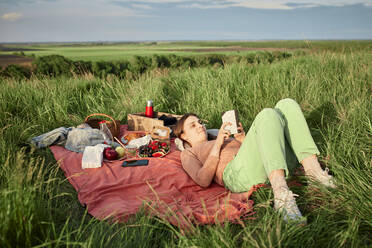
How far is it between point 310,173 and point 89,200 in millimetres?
2068

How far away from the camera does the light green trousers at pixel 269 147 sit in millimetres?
2332

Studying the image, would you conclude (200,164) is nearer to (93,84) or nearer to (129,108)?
(129,108)

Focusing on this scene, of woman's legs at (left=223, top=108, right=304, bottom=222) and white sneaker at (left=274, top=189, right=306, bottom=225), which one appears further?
woman's legs at (left=223, top=108, right=304, bottom=222)

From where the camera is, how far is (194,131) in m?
3.47

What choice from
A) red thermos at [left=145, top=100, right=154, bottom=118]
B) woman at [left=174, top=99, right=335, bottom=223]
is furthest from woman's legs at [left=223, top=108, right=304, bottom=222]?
red thermos at [left=145, top=100, right=154, bottom=118]

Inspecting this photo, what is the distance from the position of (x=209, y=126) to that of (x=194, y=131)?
154 cm

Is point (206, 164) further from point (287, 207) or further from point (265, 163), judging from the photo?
point (287, 207)

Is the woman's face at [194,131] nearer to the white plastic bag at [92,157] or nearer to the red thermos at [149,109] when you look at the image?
the white plastic bag at [92,157]

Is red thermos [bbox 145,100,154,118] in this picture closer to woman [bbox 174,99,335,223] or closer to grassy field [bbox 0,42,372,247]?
grassy field [bbox 0,42,372,247]

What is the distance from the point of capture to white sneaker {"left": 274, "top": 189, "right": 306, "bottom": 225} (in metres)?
1.91

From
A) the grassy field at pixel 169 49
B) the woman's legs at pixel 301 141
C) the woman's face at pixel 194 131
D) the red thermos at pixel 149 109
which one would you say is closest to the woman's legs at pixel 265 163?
the woman's legs at pixel 301 141

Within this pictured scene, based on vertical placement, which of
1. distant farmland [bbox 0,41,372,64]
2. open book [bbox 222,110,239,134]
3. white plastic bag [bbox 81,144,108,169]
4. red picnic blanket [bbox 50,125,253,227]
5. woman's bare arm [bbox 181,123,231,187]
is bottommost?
red picnic blanket [bbox 50,125,253,227]

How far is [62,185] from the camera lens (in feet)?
10.8

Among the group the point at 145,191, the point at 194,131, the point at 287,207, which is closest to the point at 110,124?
the point at 194,131
